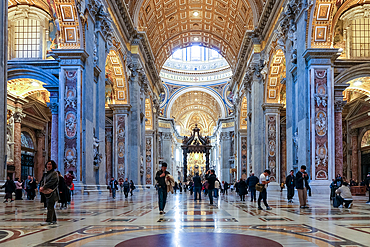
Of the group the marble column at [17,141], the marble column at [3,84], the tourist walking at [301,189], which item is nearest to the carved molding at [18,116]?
the marble column at [17,141]

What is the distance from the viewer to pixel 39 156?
2898 cm

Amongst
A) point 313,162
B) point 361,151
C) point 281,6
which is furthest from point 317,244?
point 361,151

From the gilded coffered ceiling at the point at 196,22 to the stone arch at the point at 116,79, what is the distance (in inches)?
149

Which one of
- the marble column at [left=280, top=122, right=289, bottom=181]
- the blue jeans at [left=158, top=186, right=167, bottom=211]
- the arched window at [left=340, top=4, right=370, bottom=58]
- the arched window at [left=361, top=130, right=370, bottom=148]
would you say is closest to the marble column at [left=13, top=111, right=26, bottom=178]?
the marble column at [left=280, top=122, right=289, bottom=181]

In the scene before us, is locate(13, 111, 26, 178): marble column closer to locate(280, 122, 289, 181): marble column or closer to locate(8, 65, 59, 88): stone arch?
locate(8, 65, 59, 88): stone arch

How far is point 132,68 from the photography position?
2558cm

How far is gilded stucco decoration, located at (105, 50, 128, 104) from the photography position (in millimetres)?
23172

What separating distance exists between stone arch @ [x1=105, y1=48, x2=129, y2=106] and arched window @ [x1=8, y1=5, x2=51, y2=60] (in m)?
3.70

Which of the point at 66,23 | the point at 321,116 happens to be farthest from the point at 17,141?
the point at 321,116

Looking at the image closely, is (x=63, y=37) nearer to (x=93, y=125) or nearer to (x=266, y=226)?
(x=93, y=125)

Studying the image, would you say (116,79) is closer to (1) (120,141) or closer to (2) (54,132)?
(1) (120,141)

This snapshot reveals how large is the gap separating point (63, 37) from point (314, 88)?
31.0 ft

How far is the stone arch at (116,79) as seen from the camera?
75.6ft

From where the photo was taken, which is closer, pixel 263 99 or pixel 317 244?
pixel 317 244
